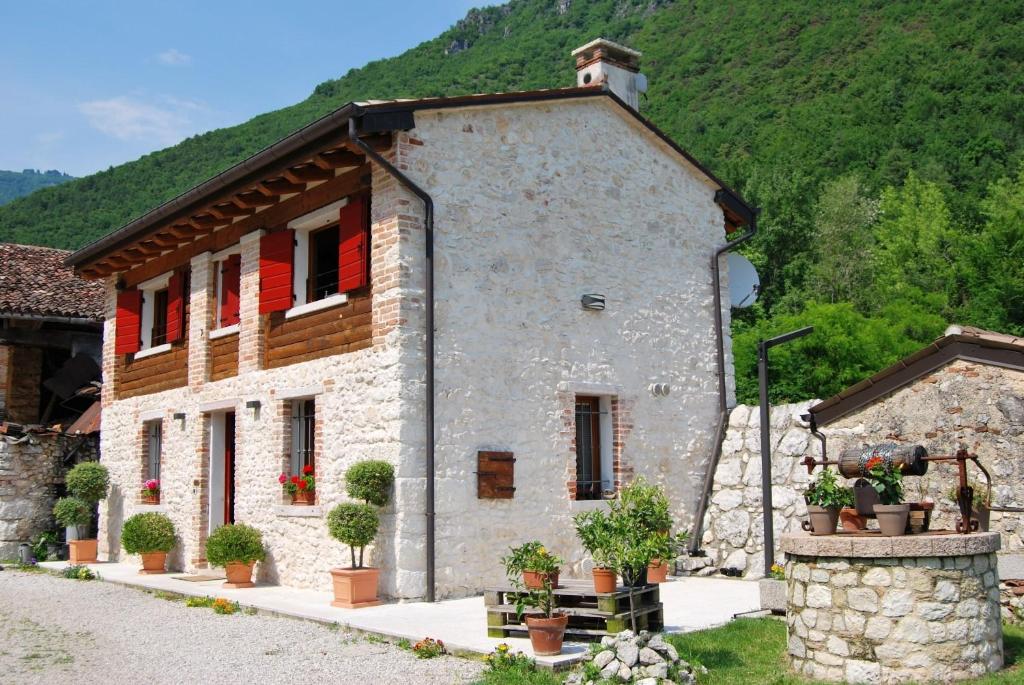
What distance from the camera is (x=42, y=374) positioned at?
64.4ft

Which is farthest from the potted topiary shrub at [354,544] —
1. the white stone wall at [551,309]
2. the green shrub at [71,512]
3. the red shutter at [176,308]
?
the green shrub at [71,512]

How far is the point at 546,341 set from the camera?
11953 mm

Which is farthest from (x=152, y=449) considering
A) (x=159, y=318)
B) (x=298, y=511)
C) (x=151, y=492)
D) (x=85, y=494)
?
(x=298, y=511)

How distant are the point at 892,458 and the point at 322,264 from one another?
8.03 metres

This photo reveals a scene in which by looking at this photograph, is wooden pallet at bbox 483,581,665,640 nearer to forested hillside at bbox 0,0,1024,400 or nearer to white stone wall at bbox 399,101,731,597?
white stone wall at bbox 399,101,731,597

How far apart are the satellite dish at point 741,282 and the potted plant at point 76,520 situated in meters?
11.2

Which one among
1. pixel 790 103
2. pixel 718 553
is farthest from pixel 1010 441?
pixel 790 103

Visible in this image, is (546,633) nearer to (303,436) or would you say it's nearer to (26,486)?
(303,436)

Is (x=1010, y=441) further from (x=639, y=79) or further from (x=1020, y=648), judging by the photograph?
(x=639, y=79)

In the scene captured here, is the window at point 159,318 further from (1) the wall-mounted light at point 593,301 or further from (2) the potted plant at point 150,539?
(1) the wall-mounted light at point 593,301

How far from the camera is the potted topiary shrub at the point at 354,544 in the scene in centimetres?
1009

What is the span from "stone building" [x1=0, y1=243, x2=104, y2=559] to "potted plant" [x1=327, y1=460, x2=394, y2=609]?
915 centimetres

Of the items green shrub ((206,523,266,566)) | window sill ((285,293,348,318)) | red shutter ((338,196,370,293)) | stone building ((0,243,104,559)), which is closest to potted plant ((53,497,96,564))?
stone building ((0,243,104,559))

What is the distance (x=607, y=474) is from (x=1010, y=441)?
500 cm
